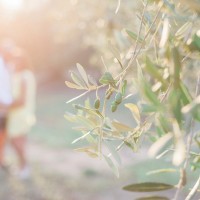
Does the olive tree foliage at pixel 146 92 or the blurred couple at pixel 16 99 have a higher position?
the blurred couple at pixel 16 99

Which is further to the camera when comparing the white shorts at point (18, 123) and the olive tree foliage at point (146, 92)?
the white shorts at point (18, 123)

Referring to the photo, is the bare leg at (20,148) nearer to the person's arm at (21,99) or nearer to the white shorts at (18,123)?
the white shorts at (18,123)

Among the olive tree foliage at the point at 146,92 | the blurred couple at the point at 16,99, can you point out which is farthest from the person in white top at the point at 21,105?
the olive tree foliage at the point at 146,92

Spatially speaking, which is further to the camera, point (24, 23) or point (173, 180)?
point (24, 23)

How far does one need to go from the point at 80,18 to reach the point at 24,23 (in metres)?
10.7

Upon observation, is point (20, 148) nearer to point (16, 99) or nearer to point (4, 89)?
point (16, 99)

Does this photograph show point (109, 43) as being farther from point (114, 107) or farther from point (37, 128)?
point (37, 128)

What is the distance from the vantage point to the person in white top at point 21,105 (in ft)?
20.3

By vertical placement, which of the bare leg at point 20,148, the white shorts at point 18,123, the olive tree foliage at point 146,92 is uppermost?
the white shorts at point 18,123

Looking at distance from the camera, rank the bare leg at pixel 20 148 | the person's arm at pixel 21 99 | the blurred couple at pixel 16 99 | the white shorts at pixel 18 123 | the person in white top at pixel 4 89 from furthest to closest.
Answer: the bare leg at pixel 20 148 < the white shorts at pixel 18 123 < the person's arm at pixel 21 99 < the blurred couple at pixel 16 99 < the person in white top at pixel 4 89

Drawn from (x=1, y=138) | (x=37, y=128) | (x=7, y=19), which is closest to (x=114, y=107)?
(x=1, y=138)

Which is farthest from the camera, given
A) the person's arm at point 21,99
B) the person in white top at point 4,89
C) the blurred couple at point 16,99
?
the person's arm at point 21,99

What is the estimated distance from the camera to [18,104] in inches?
245

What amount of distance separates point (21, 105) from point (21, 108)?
3.6 inches
